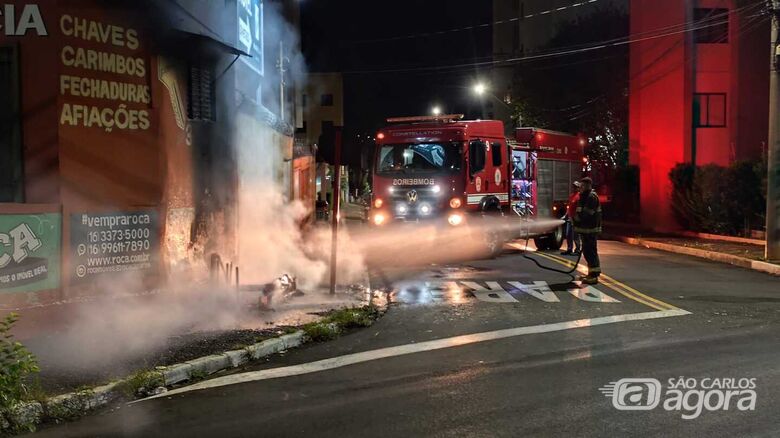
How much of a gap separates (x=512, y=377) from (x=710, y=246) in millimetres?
13450

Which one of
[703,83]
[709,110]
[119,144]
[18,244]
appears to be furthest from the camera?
[709,110]

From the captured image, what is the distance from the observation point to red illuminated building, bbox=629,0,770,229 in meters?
23.0

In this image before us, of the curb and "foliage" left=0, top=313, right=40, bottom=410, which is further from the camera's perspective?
the curb

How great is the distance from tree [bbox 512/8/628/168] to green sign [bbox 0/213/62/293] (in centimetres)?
2678

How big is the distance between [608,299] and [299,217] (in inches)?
393

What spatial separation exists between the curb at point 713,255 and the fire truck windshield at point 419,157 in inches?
247

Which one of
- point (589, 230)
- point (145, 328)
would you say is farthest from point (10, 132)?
point (589, 230)

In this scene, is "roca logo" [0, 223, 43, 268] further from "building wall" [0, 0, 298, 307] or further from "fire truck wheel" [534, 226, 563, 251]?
"fire truck wheel" [534, 226, 563, 251]

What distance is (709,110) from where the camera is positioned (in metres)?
23.8

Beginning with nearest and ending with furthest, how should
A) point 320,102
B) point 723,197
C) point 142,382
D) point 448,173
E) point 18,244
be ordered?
point 142,382, point 18,244, point 448,173, point 723,197, point 320,102

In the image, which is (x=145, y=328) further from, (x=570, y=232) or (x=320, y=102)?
(x=320, y=102)

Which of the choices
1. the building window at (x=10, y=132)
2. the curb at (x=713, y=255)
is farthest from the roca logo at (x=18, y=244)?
the curb at (x=713, y=255)

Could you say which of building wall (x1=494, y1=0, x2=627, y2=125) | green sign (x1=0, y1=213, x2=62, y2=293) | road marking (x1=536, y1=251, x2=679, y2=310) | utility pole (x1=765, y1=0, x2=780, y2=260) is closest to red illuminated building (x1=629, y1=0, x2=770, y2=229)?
building wall (x1=494, y1=0, x2=627, y2=125)

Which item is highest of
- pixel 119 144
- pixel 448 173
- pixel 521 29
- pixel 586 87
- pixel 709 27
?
pixel 521 29
